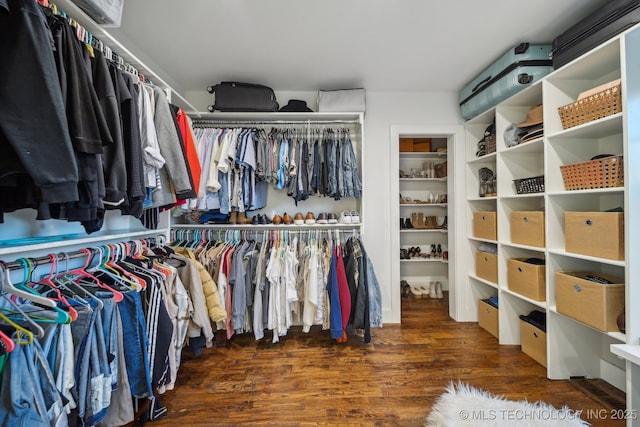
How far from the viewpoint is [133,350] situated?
1.14m

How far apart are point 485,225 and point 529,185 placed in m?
0.55

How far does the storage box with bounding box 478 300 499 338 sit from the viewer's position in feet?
7.47

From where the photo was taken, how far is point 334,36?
1.78m

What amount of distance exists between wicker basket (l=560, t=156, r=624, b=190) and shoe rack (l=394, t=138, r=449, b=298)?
1.79 m

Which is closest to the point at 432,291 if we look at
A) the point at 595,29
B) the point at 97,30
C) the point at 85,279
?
the point at 595,29

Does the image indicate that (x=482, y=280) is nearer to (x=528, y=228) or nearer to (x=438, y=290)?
(x=528, y=228)

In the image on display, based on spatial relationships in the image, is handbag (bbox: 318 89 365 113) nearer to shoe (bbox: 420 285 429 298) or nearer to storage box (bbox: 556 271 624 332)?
storage box (bbox: 556 271 624 332)

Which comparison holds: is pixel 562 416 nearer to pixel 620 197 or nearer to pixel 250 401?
pixel 620 197

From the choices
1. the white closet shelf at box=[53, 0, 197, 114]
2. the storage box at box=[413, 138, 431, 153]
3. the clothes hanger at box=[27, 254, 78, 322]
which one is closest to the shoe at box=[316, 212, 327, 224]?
the white closet shelf at box=[53, 0, 197, 114]

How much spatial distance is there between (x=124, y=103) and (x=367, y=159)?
205 centimetres

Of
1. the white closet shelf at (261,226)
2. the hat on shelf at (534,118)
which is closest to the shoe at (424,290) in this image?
the white closet shelf at (261,226)

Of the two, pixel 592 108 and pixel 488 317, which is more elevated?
pixel 592 108

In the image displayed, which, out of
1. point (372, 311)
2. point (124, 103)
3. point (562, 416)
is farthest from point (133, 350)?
point (562, 416)

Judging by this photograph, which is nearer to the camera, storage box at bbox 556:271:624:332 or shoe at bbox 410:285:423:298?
storage box at bbox 556:271:624:332
